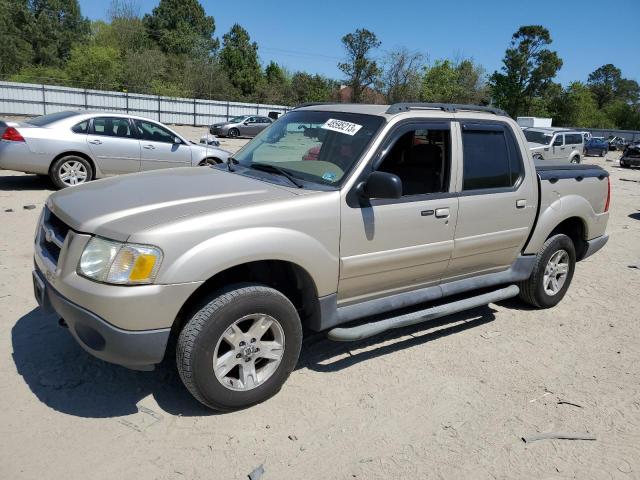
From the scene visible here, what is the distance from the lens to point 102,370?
3.66 metres

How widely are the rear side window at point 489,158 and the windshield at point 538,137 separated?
17.4 metres

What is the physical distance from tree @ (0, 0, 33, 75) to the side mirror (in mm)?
59305

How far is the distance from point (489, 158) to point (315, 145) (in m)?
1.54

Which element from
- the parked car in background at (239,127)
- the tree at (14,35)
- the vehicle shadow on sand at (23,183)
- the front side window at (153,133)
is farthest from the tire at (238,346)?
the tree at (14,35)

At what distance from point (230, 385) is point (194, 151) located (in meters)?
7.94

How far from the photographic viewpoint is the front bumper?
2812 mm

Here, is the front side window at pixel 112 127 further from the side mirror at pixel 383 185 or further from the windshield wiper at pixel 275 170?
the side mirror at pixel 383 185

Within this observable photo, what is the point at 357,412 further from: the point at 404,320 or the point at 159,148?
the point at 159,148

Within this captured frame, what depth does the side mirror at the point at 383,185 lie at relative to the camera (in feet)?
11.0

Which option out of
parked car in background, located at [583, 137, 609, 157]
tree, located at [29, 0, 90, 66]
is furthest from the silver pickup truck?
tree, located at [29, 0, 90, 66]

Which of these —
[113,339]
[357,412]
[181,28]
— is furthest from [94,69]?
[357,412]

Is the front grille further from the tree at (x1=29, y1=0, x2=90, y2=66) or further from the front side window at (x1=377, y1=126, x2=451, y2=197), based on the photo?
the tree at (x1=29, y1=0, x2=90, y2=66)

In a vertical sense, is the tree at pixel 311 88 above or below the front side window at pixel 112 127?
above

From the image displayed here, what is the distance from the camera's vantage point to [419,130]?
4035mm
